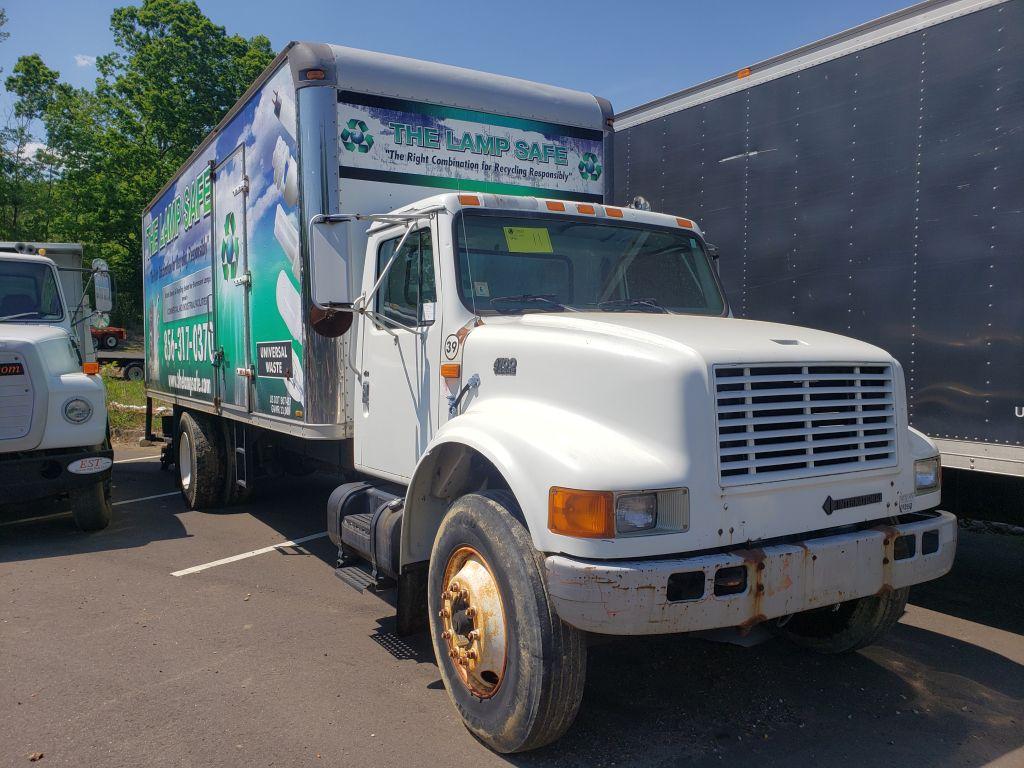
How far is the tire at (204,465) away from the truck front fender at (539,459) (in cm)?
484

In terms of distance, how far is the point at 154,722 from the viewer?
11.7 feet

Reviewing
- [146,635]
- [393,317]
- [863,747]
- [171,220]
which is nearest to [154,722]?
[146,635]

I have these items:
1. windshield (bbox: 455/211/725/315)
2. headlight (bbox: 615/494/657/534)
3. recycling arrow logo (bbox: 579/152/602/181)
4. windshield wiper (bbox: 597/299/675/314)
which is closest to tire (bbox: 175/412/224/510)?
recycling arrow logo (bbox: 579/152/602/181)

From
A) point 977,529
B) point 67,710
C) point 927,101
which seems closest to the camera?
point 67,710

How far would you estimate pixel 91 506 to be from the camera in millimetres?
7086

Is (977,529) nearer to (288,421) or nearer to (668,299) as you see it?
(668,299)

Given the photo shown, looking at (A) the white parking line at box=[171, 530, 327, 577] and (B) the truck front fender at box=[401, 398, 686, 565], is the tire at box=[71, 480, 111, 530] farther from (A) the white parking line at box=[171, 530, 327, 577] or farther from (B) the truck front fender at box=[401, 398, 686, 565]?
(B) the truck front fender at box=[401, 398, 686, 565]

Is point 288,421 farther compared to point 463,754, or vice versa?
point 288,421

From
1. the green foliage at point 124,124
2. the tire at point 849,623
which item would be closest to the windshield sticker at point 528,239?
the tire at point 849,623

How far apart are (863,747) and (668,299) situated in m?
2.43

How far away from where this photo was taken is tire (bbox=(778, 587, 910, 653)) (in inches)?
155

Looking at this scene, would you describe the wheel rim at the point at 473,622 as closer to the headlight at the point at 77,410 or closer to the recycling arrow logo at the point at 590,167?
the recycling arrow logo at the point at 590,167

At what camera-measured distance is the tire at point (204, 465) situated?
7.96 meters

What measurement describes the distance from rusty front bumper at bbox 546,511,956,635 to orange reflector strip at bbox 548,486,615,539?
0.11 metres
